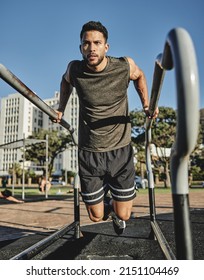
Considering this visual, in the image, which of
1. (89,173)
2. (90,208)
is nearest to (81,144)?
(89,173)

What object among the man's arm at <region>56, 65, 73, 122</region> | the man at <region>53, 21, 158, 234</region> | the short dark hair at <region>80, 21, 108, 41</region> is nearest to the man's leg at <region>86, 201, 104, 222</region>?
the man at <region>53, 21, 158, 234</region>

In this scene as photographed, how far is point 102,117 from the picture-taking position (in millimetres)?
1970

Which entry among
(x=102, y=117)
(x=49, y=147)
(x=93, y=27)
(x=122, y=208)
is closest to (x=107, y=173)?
(x=122, y=208)

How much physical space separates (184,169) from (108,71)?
119 cm

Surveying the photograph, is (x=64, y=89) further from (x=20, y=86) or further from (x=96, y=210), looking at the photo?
(x=96, y=210)

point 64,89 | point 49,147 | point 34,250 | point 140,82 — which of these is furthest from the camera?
point 49,147

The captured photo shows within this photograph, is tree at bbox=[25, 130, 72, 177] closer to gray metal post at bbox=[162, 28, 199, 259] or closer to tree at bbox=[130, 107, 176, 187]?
tree at bbox=[130, 107, 176, 187]

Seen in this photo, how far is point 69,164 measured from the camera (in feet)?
256

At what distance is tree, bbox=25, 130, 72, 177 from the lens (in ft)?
92.8

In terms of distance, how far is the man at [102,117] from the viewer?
6.05 ft

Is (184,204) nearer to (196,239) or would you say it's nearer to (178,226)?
(178,226)

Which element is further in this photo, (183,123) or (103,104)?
(103,104)

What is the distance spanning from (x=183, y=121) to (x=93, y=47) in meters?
1.17

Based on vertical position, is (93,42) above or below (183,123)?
above
